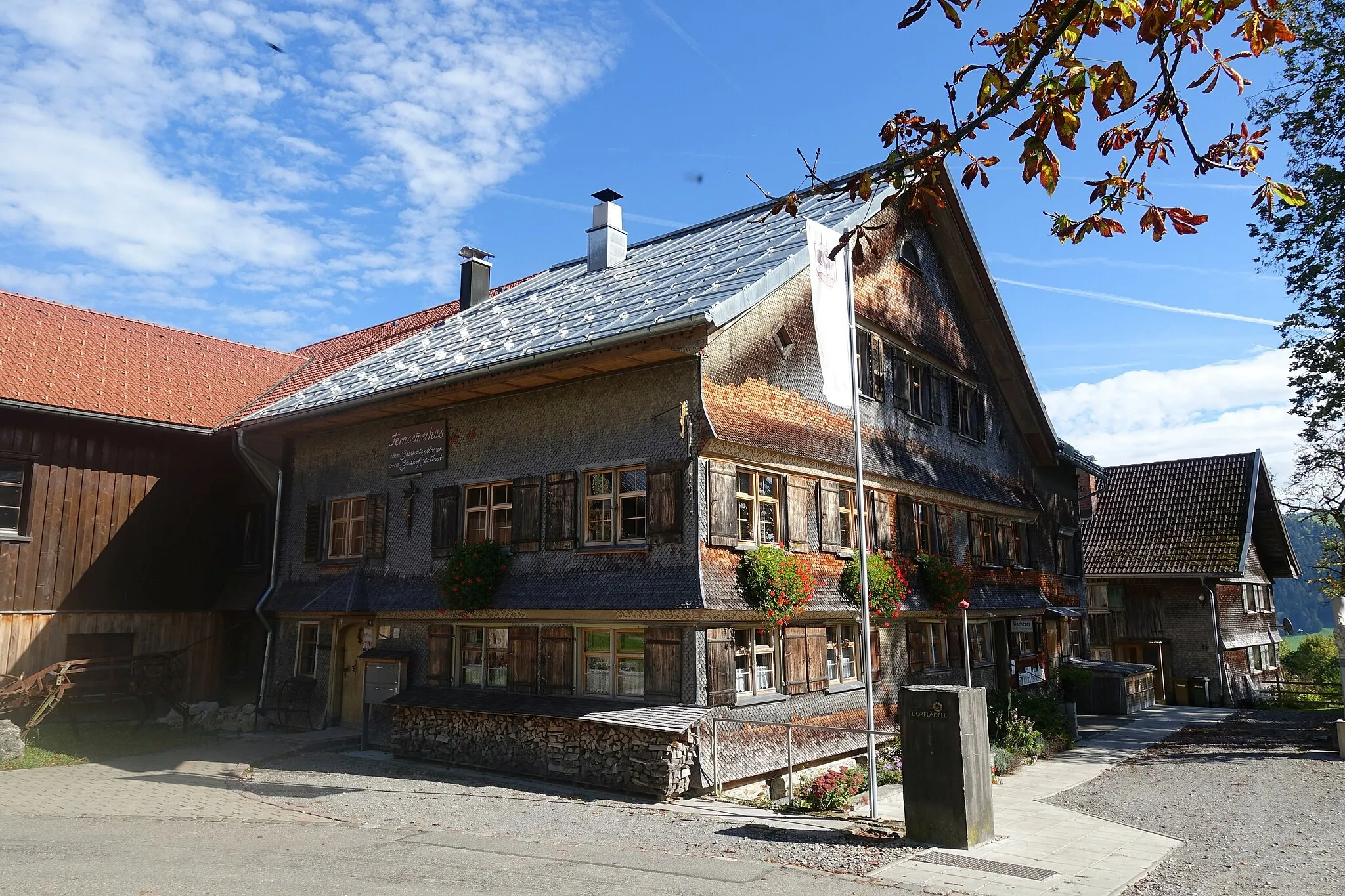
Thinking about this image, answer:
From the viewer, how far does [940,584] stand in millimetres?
18031

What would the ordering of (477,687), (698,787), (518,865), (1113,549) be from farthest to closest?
(1113,549)
(477,687)
(698,787)
(518,865)

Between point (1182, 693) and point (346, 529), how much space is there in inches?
1007

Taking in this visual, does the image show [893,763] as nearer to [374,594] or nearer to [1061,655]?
[374,594]

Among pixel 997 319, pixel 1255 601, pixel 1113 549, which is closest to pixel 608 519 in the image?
pixel 997 319

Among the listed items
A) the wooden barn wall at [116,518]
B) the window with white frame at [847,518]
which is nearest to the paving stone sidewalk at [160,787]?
the wooden barn wall at [116,518]

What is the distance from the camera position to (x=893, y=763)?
48.2ft

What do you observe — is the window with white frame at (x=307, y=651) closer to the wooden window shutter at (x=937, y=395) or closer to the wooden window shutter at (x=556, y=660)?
the wooden window shutter at (x=556, y=660)

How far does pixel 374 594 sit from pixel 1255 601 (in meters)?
31.5

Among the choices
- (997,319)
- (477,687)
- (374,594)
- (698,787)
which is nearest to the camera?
(698,787)

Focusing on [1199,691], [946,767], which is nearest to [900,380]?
[946,767]

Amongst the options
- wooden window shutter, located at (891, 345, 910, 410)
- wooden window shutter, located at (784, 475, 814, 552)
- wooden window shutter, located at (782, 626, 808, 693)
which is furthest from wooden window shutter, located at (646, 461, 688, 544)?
wooden window shutter, located at (891, 345, 910, 410)

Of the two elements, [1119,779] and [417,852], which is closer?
[417,852]

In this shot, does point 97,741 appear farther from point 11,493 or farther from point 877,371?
point 877,371

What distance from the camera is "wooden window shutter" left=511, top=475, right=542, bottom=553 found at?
14812 millimetres
